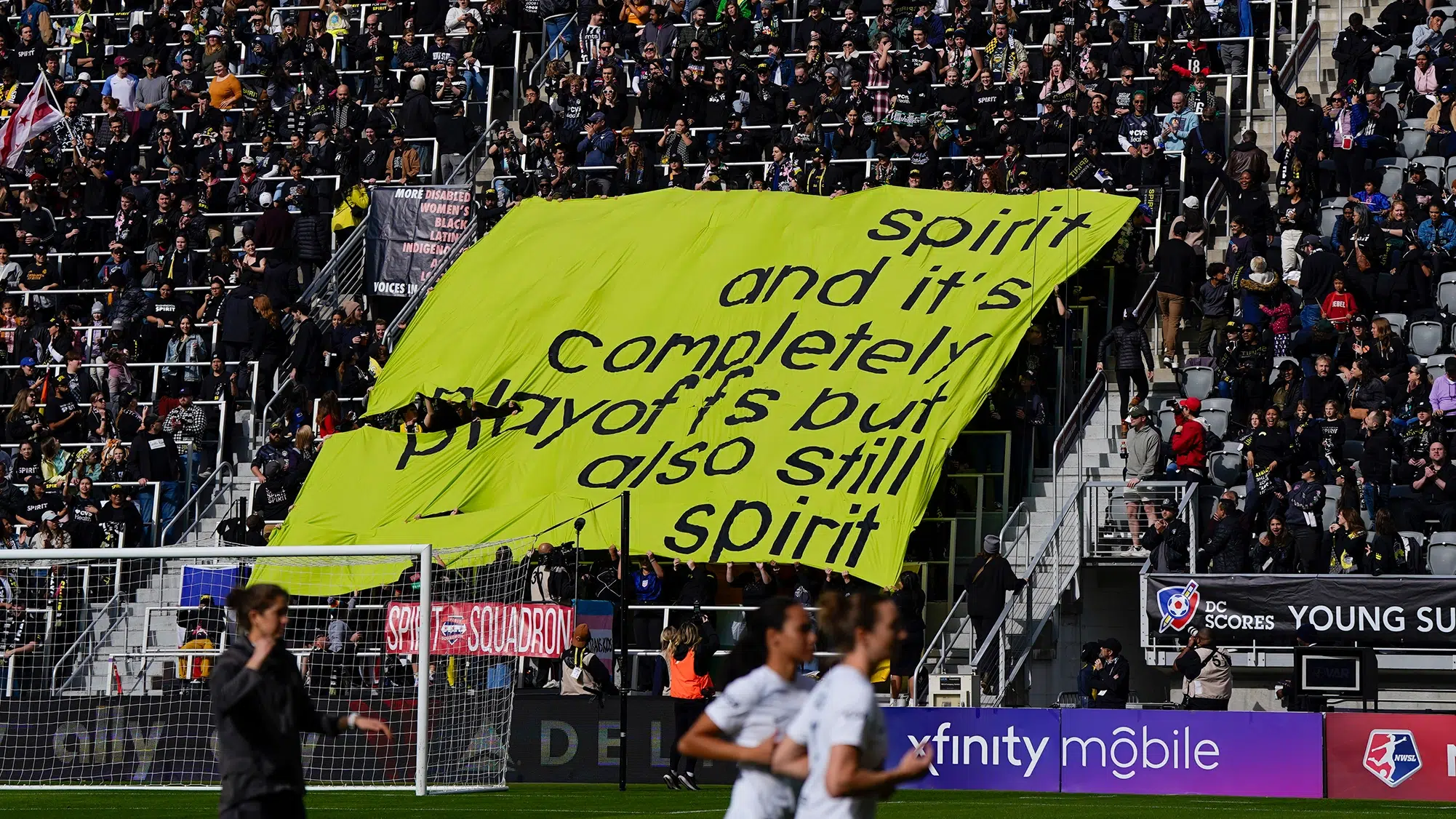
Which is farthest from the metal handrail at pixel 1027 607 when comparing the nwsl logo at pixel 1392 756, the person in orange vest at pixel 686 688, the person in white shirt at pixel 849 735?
the person in white shirt at pixel 849 735

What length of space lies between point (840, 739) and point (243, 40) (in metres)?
32.0

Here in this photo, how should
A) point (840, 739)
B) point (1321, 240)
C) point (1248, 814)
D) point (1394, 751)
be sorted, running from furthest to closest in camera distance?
point (1321, 240) < point (1394, 751) < point (1248, 814) < point (840, 739)

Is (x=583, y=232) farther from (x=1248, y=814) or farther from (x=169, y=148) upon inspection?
(x=1248, y=814)

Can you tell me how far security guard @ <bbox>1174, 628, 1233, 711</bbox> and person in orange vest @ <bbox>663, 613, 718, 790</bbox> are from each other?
4872 mm

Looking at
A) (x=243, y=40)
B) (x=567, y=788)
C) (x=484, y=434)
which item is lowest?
(x=567, y=788)

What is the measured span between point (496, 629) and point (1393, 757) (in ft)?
27.4

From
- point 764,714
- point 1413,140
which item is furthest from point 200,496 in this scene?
point 764,714

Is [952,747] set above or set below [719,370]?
below

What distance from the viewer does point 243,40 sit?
123ft

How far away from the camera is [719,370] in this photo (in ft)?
90.2

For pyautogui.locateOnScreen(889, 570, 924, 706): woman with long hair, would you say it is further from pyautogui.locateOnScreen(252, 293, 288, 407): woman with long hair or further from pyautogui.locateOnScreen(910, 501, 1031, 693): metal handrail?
pyautogui.locateOnScreen(252, 293, 288, 407): woman with long hair

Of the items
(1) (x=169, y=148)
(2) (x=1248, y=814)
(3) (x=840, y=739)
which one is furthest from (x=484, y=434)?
(3) (x=840, y=739)

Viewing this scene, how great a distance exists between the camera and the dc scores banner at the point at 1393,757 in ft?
67.3

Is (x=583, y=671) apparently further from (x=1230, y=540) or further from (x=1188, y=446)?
(x=1188, y=446)
